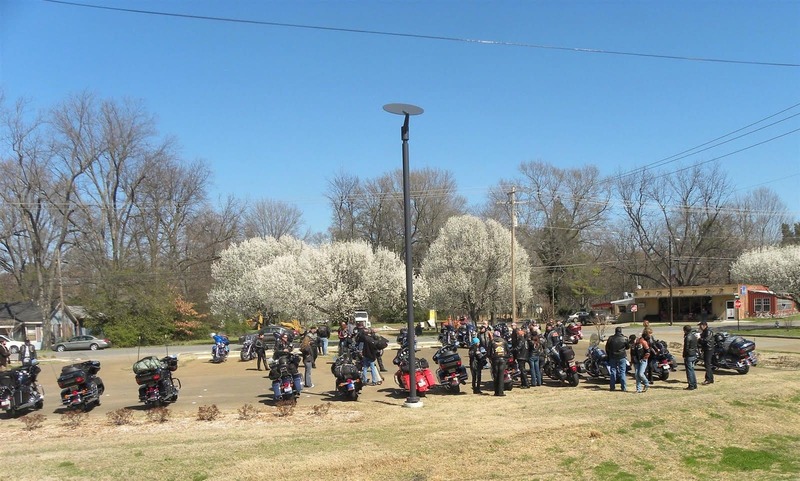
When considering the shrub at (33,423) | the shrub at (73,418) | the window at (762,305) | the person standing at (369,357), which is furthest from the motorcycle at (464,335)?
the window at (762,305)

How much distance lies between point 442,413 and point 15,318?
5438 centimetres

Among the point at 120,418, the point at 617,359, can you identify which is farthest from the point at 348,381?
the point at 617,359

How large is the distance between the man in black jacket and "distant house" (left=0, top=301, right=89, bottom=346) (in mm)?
48283

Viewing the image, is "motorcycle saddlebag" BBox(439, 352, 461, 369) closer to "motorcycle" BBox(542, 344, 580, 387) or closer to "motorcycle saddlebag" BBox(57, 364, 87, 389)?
"motorcycle" BBox(542, 344, 580, 387)

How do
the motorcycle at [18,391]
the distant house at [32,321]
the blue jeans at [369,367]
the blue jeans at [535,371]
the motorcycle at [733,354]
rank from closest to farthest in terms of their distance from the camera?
the motorcycle at [18,391] < the blue jeans at [535,371] < the blue jeans at [369,367] < the motorcycle at [733,354] < the distant house at [32,321]

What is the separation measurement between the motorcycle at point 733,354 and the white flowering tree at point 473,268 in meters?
30.2

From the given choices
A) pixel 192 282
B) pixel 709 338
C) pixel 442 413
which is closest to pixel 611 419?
pixel 442 413

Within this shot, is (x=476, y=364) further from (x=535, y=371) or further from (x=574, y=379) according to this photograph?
(x=574, y=379)

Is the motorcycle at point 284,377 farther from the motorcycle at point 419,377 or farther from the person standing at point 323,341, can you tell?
the person standing at point 323,341

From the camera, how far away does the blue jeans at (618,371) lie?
47.4ft

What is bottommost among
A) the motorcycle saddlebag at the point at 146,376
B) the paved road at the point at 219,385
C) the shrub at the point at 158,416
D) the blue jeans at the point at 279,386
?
the paved road at the point at 219,385

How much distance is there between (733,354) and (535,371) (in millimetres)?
5945

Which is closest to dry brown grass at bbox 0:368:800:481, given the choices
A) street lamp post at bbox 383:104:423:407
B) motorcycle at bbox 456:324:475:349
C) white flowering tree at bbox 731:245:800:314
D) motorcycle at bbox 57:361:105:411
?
street lamp post at bbox 383:104:423:407

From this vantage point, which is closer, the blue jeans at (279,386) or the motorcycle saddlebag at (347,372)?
the blue jeans at (279,386)
